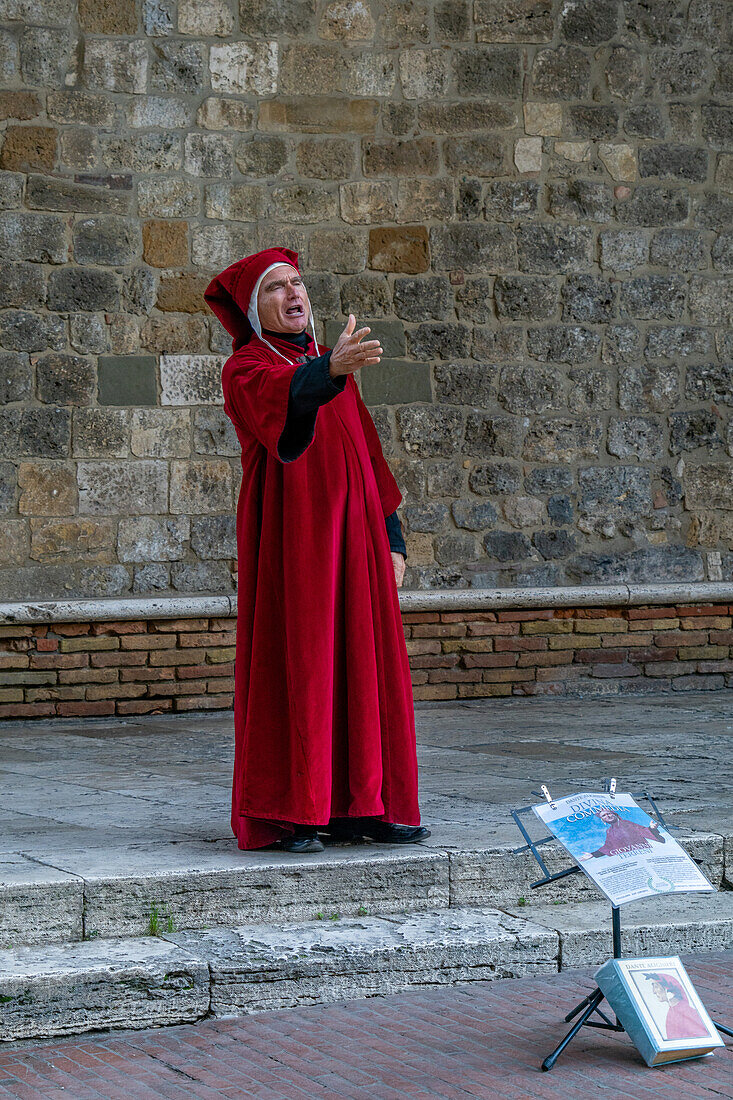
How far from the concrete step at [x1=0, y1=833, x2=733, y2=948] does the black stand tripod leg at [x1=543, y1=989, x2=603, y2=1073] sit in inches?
32.7

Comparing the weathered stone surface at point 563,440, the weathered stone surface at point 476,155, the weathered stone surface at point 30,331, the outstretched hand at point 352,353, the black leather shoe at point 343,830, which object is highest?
the weathered stone surface at point 476,155

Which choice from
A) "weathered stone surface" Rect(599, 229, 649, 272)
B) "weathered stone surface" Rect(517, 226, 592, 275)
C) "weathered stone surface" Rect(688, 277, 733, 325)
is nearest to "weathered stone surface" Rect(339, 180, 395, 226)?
"weathered stone surface" Rect(517, 226, 592, 275)

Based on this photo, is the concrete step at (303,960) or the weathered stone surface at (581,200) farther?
the weathered stone surface at (581,200)

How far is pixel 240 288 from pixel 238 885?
176 centimetres

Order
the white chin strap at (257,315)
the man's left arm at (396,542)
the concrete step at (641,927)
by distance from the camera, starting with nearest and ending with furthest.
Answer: the concrete step at (641,927) < the white chin strap at (257,315) < the man's left arm at (396,542)

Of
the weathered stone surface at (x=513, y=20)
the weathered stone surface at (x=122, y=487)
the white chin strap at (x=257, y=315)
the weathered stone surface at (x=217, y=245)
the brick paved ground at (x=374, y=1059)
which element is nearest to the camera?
the brick paved ground at (x=374, y=1059)

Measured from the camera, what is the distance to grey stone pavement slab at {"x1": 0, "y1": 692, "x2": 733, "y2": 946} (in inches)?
146

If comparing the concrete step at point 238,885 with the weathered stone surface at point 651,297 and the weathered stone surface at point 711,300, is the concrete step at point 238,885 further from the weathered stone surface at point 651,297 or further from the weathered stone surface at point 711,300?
the weathered stone surface at point 711,300

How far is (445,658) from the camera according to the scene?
7820 millimetres

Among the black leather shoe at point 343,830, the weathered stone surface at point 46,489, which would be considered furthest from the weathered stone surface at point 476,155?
the black leather shoe at point 343,830

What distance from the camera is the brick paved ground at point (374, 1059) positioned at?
9.51ft

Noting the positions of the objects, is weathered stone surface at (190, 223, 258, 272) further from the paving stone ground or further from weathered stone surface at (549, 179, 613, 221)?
the paving stone ground

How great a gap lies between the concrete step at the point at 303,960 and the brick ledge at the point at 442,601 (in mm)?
3591

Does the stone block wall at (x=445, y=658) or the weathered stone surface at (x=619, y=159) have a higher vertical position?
the weathered stone surface at (x=619, y=159)
